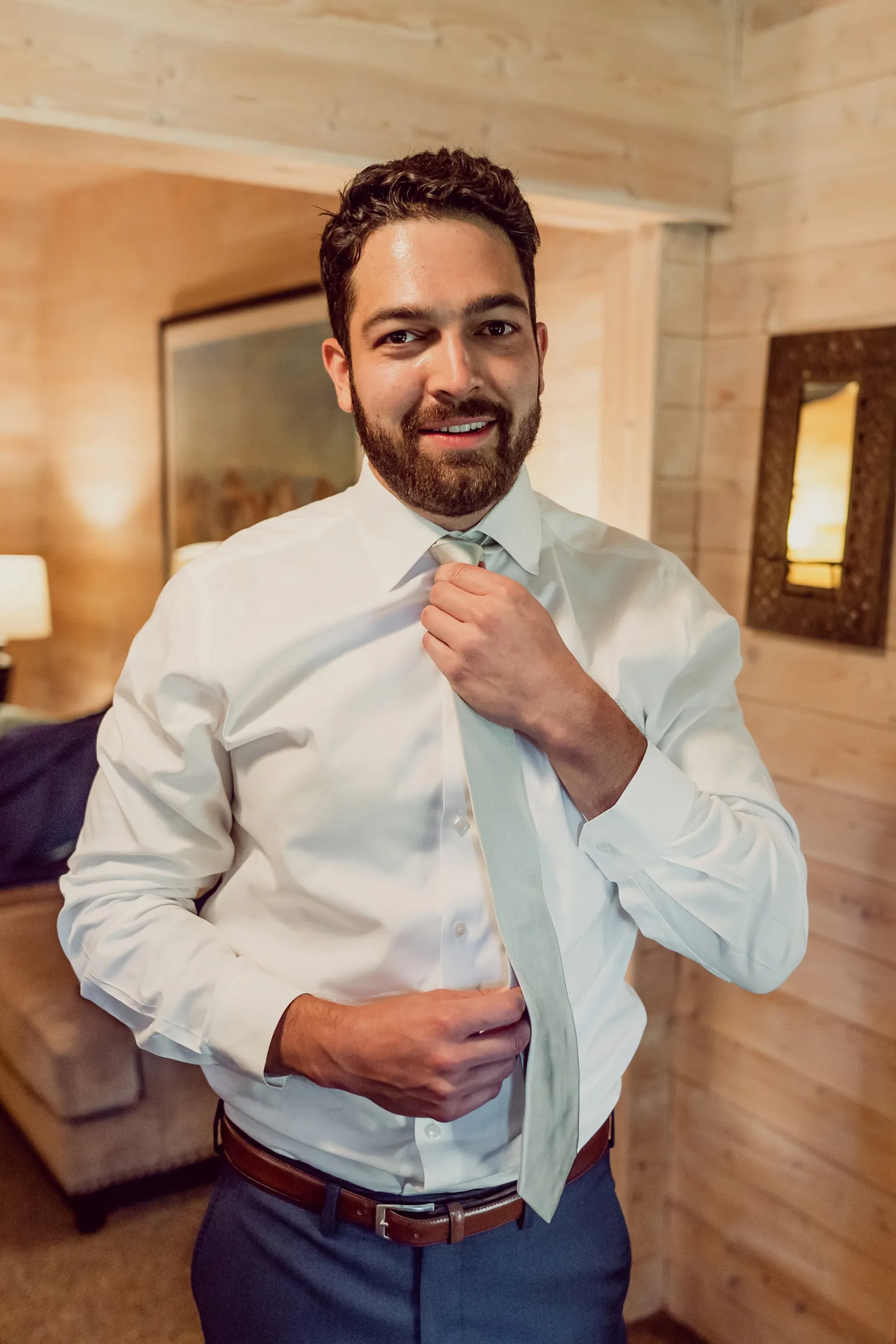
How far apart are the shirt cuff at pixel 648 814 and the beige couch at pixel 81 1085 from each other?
6.16ft

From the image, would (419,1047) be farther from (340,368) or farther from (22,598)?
(22,598)

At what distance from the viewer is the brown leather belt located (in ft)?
3.74

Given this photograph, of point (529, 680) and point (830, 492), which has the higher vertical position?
point (830, 492)

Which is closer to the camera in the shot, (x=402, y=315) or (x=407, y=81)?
(x=402, y=315)

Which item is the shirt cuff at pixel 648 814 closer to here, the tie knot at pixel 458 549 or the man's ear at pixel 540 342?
the tie knot at pixel 458 549

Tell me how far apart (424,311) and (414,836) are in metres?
0.50

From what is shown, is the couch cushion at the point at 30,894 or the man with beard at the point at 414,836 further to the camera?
the couch cushion at the point at 30,894

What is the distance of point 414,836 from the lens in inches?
45.6

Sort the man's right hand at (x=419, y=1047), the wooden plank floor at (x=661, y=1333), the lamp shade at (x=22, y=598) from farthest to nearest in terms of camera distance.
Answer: the lamp shade at (x=22, y=598), the wooden plank floor at (x=661, y=1333), the man's right hand at (x=419, y=1047)

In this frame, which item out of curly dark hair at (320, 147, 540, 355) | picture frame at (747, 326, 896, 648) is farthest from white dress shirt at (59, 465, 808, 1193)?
picture frame at (747, 326, 896, 648)

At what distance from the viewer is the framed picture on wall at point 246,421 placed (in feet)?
10.8

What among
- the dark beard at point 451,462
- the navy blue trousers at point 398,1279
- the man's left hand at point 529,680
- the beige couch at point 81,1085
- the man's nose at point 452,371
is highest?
the man's nose at point 452,371

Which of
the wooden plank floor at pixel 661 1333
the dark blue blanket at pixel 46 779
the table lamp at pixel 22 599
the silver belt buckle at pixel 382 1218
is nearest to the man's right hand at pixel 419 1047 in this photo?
the silver belt buckle at pixel 382 1218

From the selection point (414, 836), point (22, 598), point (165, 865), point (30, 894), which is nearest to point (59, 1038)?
point (30, 894)
